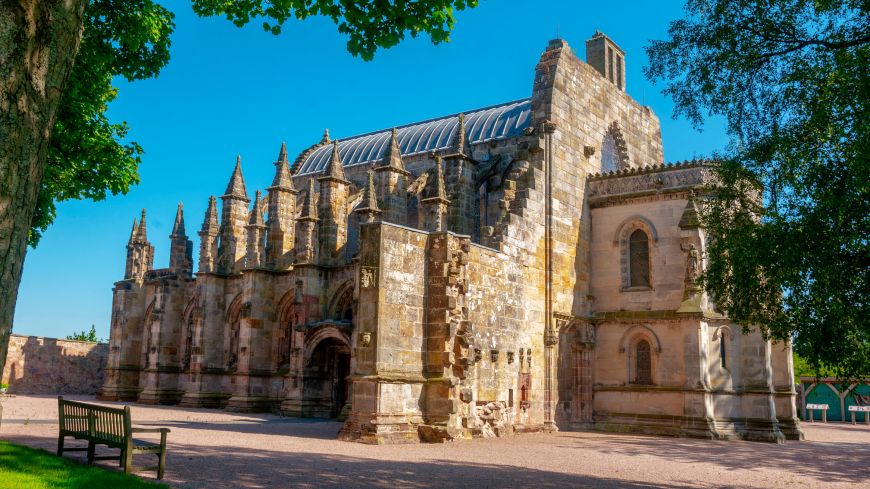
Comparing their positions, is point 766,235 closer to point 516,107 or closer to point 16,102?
point 16,102

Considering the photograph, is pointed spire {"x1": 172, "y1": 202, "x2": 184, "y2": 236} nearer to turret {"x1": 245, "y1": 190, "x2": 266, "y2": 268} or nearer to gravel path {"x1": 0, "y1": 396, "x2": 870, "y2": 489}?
turret {"x1": 245, "y1": 190, "x2": 266, "y2": 268}

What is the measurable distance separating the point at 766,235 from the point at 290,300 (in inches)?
847

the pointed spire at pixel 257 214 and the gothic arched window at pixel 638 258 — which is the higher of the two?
the pointed spire at pixel 257 214

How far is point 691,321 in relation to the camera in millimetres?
22359

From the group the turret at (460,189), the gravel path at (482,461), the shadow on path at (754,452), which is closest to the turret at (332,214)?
the turret at (460,189)

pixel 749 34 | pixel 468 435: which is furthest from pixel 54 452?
pixel 749 34

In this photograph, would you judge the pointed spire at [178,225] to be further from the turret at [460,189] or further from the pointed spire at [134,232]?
the turret at [460,189]

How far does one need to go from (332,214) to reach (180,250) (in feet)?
37.5

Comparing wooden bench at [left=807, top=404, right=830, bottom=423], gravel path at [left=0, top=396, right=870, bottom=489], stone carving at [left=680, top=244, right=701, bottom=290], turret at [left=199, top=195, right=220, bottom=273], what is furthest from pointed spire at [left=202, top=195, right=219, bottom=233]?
wooden bench at [left=807, top=404, right=830, bottom=423]

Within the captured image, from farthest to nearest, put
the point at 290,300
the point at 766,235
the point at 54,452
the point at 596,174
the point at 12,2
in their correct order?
the point at 290,300
the point at 596,174
the point at 54,452
the point at 766,235
the point at 12,2

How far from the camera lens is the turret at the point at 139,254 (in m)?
39.6

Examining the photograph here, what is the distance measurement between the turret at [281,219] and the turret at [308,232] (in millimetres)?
2760

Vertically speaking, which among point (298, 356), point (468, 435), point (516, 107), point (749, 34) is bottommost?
point (468, 435)

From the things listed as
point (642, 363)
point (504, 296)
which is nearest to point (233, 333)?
point (504, 296)
